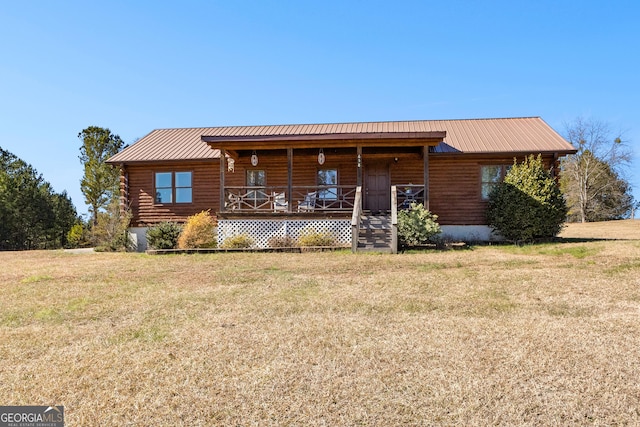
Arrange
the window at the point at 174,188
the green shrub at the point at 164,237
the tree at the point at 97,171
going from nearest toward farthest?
the green shrub at the point at 164,237
the window at the point at 174,188
the tree at the point at 97,171

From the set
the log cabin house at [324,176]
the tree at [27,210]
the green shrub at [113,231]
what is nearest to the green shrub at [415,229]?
the log cabin house at [324,176]

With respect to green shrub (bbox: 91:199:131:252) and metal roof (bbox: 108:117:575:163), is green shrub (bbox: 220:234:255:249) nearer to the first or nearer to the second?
metal roof (bbox: 108:117:575:163)

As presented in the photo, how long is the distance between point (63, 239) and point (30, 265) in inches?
1126

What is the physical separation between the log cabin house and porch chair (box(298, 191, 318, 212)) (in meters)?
0.05

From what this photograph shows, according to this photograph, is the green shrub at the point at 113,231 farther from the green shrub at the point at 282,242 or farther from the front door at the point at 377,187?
the front door at the point at 377,187

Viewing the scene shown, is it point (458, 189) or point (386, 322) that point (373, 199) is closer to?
point (458, 189)

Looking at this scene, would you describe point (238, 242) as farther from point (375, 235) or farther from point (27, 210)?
point (27, 210)

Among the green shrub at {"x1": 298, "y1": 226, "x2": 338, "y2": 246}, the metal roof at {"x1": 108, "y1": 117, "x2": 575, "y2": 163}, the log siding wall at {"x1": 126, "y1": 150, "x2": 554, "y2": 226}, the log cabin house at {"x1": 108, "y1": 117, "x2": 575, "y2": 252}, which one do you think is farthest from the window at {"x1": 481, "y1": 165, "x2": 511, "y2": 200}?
the green shrub at {"x1": 298, "y1": 226, "x2": 338, "y2": 246}

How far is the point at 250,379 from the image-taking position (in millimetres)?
3887

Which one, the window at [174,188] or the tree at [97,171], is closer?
the window at [174,188]

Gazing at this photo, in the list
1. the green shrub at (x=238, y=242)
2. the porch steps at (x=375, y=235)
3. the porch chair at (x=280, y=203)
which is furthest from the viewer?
the porch chair at (x=280, y=203)

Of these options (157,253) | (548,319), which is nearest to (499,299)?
(548,319)

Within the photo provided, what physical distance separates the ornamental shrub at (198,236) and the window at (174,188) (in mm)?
3775

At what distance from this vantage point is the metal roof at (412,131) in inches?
642
